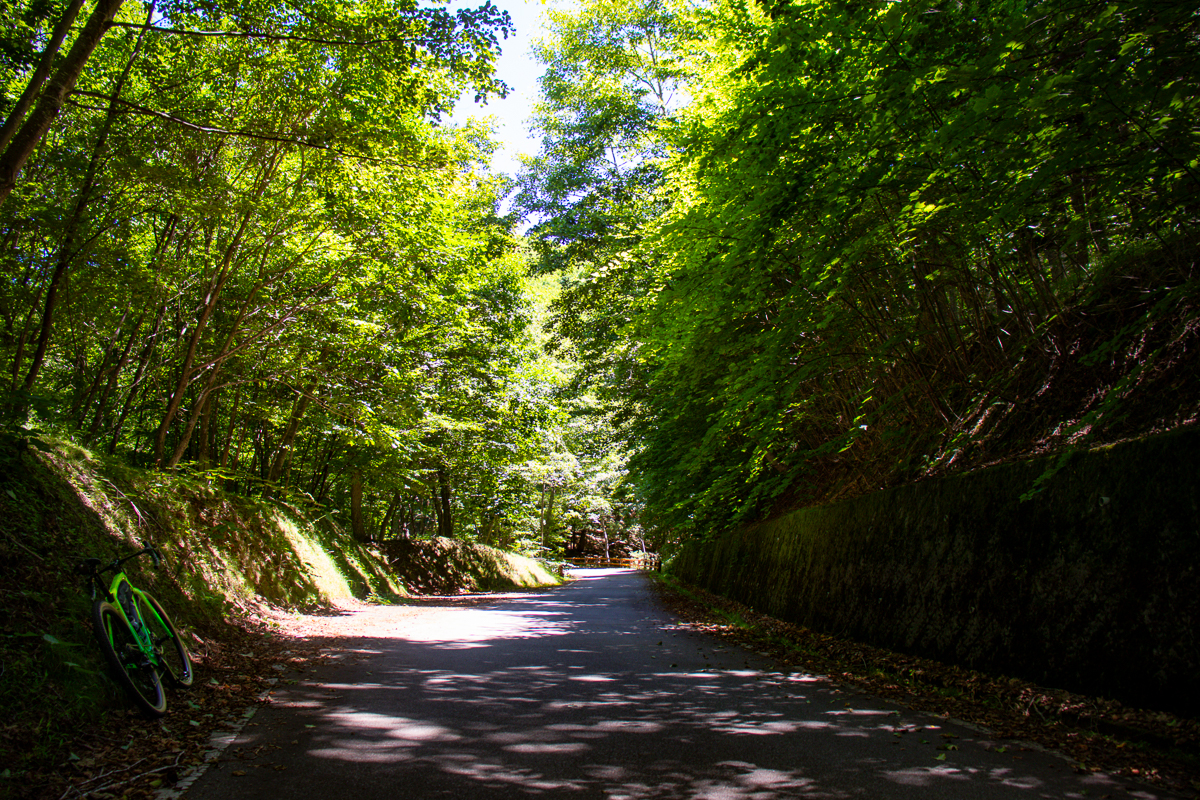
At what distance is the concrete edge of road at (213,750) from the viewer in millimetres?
3215

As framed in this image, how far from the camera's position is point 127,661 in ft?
14.4

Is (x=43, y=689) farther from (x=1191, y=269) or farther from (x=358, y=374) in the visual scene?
(x=358, y=374)

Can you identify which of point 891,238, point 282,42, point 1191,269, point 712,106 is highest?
point 712,106

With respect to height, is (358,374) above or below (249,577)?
above

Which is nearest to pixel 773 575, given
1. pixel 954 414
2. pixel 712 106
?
pixel 954 414

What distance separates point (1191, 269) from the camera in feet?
17.4

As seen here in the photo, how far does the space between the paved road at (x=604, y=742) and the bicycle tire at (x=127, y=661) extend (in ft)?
2.11

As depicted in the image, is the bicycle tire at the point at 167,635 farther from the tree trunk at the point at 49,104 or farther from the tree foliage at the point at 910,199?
the tree foliage at the point at 910,199

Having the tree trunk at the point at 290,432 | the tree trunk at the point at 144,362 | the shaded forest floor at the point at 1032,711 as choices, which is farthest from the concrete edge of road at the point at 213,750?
the tree trunk at the point at 290,432

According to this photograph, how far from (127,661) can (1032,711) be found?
20.0 feet

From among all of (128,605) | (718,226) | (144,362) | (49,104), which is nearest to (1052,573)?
(718,226)

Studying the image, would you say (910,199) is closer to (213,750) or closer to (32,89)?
(213,750)

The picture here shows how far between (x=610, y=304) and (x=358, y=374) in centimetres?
719

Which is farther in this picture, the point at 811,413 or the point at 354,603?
the point at 354,603
